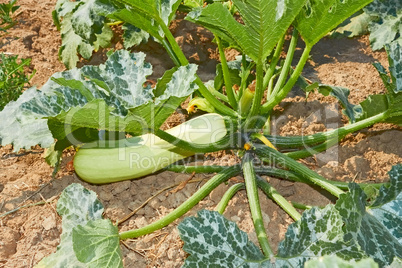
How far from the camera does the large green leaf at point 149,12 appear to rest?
1.53 metres

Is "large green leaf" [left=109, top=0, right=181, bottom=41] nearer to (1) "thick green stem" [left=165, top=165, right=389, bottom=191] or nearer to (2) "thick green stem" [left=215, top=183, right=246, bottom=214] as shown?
(1) "thick green stem" [left=165, top=165, right=389, bottom=191]

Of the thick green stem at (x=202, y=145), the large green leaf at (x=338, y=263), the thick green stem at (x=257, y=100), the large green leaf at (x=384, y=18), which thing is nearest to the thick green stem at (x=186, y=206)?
the thick green stem at (x=202, y=145)

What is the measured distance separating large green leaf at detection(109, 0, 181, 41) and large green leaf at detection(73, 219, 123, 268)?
2.49ft

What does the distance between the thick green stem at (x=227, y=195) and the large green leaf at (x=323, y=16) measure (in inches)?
26.3

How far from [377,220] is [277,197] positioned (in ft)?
1.29

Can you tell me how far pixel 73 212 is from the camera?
1585 millimetres

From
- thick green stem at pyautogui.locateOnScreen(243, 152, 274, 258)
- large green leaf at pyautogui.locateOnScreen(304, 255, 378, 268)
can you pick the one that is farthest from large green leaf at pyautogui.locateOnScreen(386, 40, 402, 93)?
large green leaf at pyautogui.locateOnScreen(304, 255, 378, 268)

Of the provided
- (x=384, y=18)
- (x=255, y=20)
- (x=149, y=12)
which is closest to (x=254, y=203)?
(x=255, y=20)

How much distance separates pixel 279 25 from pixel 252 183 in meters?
0.65

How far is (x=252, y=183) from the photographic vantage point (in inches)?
68.7

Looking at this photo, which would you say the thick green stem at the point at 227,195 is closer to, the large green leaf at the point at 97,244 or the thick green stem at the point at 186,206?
the thick green stem at the point at 186,206

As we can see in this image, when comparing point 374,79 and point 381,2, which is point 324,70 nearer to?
point 374,79

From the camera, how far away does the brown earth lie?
1710mm

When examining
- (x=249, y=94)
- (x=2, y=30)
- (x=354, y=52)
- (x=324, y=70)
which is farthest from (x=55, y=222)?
(x=354, y=52)
